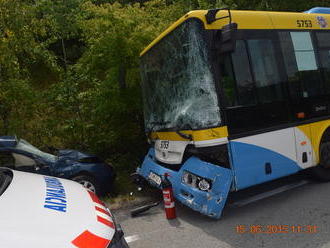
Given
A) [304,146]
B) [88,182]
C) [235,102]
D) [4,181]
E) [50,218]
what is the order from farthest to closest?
1. [88,182]
2. [304,146]
3. [235,102]
4. [4,181]
5. [50,218]

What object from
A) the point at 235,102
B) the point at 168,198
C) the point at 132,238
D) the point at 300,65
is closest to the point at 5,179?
the point at 132,238

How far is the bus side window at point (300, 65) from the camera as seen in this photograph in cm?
540

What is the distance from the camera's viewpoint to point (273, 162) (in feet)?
16.6

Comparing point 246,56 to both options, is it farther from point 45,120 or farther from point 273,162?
point 45,120

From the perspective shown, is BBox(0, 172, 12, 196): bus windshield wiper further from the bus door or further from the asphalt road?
the bus door

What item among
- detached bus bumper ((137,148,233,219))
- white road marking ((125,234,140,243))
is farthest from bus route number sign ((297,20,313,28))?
white road marking ((125,234,140,243))

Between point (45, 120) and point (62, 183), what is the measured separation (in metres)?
5.47

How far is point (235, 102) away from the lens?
4.73m

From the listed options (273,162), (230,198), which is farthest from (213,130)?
(230,198)

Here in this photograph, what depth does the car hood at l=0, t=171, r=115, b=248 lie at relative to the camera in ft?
6.82

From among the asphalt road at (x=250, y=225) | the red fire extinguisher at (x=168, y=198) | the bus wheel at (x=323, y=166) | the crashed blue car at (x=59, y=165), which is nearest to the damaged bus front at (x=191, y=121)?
the red fire extinguisher at (x=168, y=198)

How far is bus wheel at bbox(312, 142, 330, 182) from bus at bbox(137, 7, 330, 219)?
0.05 ft

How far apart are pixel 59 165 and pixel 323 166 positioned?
466 cm

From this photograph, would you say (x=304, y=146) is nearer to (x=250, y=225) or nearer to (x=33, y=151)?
(x=250, y=225)
